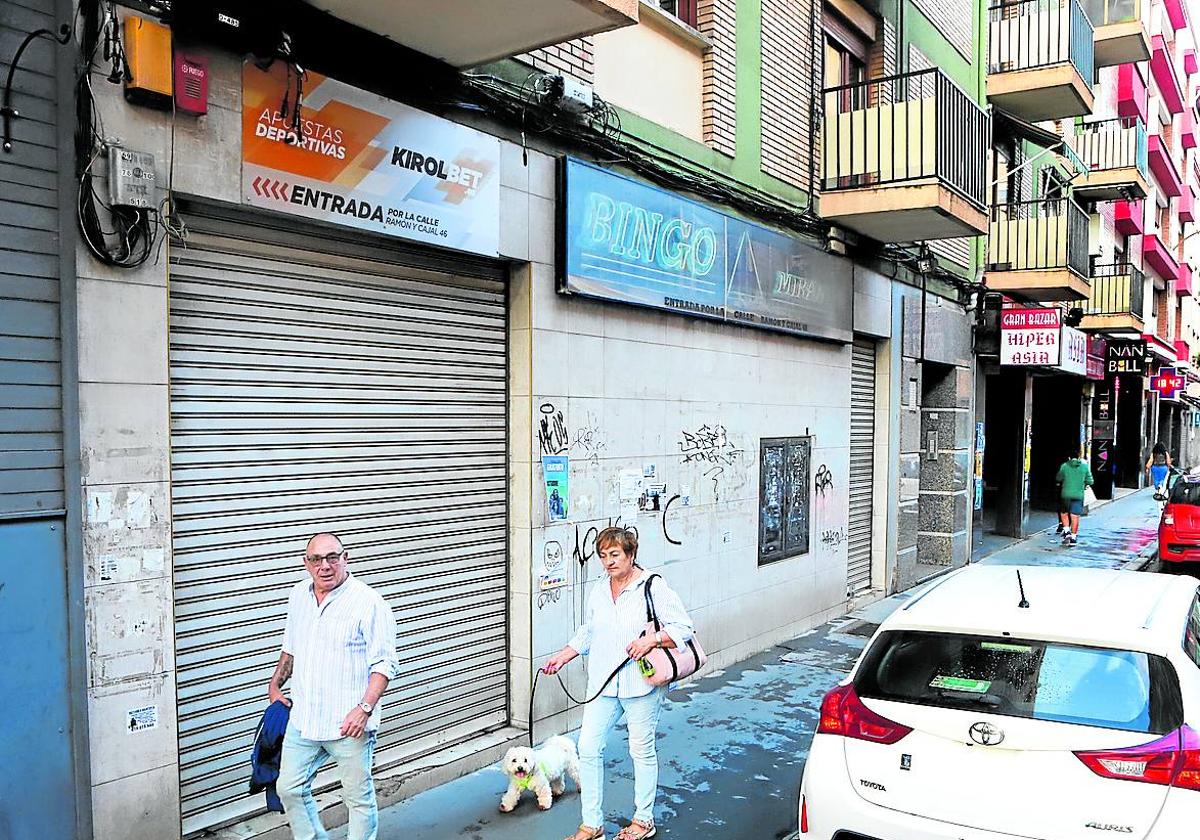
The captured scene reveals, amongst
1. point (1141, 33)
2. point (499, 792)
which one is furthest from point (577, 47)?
point (1141, 33)

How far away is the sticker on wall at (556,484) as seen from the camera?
251 inches

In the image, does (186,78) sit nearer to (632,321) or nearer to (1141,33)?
(632,321)

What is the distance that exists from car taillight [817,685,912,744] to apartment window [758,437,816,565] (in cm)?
509

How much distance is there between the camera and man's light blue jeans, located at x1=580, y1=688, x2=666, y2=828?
15.2 feet

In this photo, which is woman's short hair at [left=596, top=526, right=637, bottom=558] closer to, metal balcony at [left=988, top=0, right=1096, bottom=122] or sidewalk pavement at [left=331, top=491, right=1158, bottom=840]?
sidewalk pavement at [left=331, top=491, right=1158, bottom=840]

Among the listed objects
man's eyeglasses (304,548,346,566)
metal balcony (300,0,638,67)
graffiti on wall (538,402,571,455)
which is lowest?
man's eyeglasses (304,548,346,566)

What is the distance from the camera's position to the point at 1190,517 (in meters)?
14.0

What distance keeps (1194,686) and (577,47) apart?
5.67 metres

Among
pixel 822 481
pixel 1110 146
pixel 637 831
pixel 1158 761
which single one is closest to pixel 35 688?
pixel 637 831

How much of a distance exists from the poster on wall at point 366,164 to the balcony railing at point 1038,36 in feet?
40.3

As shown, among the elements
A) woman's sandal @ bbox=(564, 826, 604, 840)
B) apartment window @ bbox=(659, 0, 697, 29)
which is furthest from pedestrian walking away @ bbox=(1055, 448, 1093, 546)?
woman's sandal @ bbox=(564, 826, 604, 840)

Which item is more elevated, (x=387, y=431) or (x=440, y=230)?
(x=440, y=230)

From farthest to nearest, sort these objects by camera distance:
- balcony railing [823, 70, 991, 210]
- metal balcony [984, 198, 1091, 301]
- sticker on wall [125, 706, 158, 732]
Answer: metal balcony [984, 198, 1091, 301]
balcony railing [823, 70, 991, 210]
sticker on wall [125, 706, 158, 732]

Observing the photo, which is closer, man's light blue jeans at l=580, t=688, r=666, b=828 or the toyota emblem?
the toyota emblem
